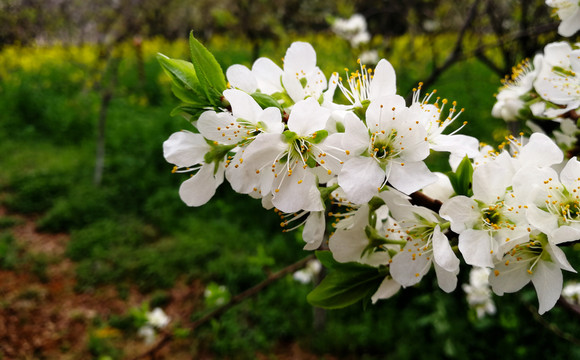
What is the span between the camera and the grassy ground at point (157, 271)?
278 cm

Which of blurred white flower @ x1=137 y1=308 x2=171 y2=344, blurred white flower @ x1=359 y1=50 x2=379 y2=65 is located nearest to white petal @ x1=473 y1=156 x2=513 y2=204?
blurred white flower @ x1=137 y1=308 x2=171 y2=344

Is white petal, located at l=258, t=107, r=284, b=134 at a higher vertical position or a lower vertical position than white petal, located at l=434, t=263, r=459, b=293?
higher

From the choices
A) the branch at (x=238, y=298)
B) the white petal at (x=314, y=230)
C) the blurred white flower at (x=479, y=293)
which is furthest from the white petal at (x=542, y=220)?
the blurred white flower at (x=479, y=293)

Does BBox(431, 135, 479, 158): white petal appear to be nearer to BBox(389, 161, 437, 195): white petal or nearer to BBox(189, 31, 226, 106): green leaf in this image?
BBox(389, 161, 437, 195): white petal

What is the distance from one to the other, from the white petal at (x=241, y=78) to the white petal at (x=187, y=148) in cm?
12

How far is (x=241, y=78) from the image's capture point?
0.81 metres

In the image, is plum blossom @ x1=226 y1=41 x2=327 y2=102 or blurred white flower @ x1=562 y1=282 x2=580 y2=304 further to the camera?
blurred white flower @ x1=562 y1=282 x2=580 y2=304

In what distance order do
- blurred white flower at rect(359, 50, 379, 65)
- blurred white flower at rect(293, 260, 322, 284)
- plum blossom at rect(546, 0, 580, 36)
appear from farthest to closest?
blurred white flower at rect(359, 50, 379, 65)
blurred white flower at rect(293, 260, 322, 284)
plum blossom at rect(546, 0, 580, 36)

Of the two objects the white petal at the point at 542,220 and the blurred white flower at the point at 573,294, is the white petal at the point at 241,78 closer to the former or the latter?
the white petal at the point at 542,220

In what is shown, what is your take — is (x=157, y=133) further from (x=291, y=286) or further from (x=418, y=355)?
(x=418, y=355)

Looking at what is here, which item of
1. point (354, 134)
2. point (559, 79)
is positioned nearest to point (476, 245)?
point (354, 134)

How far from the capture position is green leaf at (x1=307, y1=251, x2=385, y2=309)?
88 cm

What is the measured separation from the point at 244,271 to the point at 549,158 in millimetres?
2844

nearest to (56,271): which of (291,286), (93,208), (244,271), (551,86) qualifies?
(93,208)
